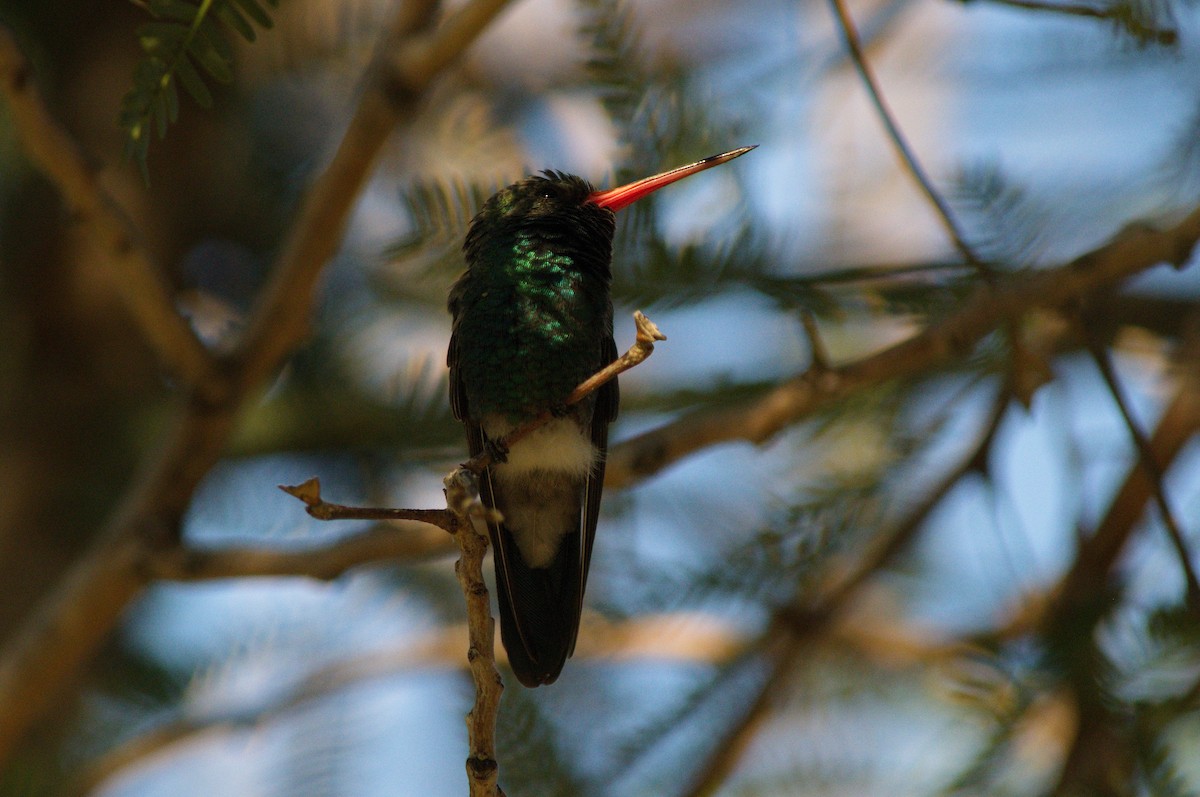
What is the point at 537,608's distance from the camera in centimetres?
261

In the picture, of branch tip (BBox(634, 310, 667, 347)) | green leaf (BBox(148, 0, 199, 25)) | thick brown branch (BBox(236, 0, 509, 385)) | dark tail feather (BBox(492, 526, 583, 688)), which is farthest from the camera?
thick brown branch (BBox(236, 0, 509, 385))

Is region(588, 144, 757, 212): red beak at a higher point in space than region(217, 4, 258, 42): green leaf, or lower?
lower

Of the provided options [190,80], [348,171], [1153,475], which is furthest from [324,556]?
[1153,475]

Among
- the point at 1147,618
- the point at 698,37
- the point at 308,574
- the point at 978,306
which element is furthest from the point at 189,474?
the point at 698,37

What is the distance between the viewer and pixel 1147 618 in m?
1.92

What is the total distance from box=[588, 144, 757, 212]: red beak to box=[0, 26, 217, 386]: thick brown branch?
1.07 meters

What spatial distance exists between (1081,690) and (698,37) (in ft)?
15.2

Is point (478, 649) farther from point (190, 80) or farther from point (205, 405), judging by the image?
point (205, 405)

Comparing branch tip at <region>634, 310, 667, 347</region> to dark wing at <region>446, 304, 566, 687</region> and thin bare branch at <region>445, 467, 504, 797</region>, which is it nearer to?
thin bare branch at <region>445, 467, 504, 797</region>

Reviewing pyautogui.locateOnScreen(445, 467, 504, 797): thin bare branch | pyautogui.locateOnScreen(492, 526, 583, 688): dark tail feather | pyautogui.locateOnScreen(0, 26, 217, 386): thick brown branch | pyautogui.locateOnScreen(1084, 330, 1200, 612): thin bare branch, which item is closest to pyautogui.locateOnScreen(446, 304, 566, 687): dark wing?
pyautogui.locateOnScreen(492, 526, 583, 688): dark tail feather

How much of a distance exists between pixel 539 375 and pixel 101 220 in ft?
3.53

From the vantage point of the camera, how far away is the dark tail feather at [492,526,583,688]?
2.43 m

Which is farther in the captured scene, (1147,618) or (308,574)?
(308,574)

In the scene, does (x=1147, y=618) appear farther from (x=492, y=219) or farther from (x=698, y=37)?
(x=698, y=37)
